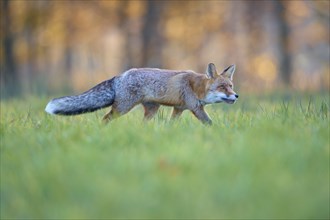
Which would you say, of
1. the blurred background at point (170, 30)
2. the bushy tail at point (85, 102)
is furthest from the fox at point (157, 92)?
the blurred background at point (170, 30)

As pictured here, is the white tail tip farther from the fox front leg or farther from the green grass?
the fox front leg

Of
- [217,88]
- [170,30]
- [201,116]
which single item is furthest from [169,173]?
[170,30]

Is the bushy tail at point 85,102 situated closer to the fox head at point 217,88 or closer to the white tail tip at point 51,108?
the white tail tip at point 51,108

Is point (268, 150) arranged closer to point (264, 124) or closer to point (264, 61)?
point (264, 124)

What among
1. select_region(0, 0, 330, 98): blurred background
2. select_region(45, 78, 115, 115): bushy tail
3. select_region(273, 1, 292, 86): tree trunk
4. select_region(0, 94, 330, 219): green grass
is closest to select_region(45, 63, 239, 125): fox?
select_region(45, 78, 115, 115): bushy tail

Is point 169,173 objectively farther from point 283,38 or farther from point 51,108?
point 283,38

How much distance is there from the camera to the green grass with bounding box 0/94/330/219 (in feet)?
14.3

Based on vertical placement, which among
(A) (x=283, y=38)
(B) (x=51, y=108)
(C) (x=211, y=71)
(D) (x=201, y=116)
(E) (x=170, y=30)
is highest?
(E) (x=170, y=30)

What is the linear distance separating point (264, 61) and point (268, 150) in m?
31.0

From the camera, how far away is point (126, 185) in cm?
471

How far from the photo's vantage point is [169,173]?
4965 millimetres

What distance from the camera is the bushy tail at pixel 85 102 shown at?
8.49 m

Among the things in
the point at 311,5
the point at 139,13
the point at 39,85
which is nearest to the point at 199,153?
the point at 39,85

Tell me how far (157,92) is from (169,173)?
4044mm
